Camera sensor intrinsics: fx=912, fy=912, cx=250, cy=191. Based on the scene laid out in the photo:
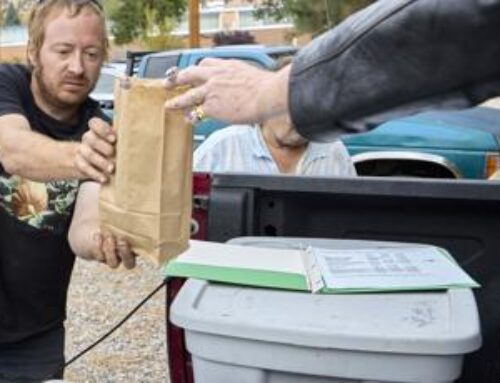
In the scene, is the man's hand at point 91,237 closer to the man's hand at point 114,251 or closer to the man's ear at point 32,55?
the man's hand at point 114,251

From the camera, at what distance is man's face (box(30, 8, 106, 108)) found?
7.70ft

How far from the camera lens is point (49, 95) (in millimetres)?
2445

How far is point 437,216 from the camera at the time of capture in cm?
230

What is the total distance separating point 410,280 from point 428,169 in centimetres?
537

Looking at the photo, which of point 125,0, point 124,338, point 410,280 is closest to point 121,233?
point 410,280

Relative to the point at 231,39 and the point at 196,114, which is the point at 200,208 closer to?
the point at 196,114

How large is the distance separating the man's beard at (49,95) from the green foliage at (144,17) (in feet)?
111

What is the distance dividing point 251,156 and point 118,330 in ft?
7.68

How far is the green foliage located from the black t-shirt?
111 feet

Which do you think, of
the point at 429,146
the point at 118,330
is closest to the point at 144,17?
the point at 429,146

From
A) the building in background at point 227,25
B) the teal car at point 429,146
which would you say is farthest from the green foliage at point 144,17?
the teal car at point 429,146

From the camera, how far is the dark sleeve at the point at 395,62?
1.26 metres

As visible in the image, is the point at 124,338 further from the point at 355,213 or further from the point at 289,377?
the point at 289,377

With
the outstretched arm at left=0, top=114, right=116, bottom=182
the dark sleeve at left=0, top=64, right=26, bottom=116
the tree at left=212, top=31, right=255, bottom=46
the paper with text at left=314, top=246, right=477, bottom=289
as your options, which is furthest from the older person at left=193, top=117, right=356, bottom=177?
the tree at left=212, top=31, right=255, bottom=46
